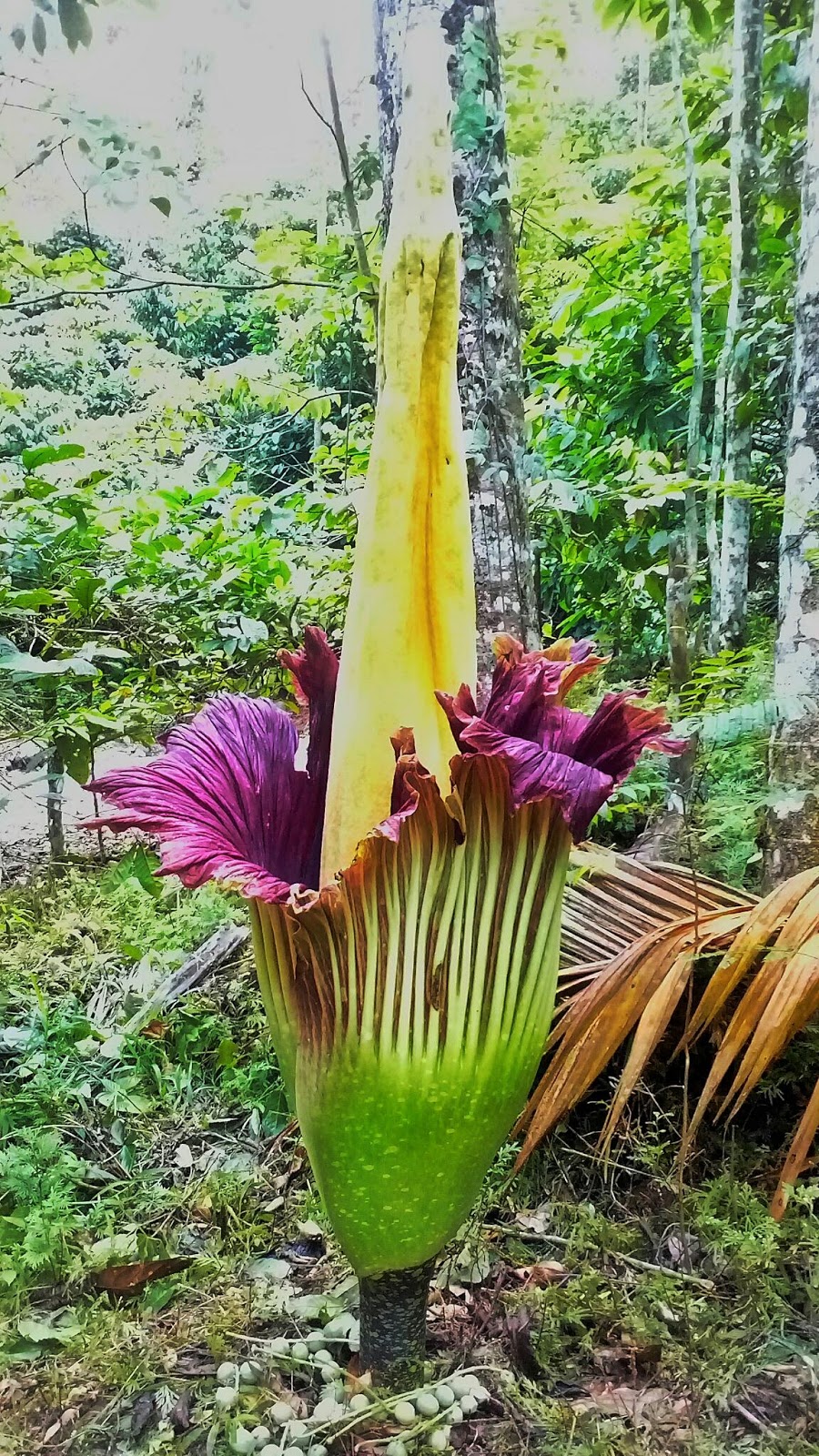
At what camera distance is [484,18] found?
0.98 metres

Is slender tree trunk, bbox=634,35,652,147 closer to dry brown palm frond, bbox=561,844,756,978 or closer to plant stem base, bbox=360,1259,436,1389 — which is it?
dry brown palm frond, bbox=561,844,756,978

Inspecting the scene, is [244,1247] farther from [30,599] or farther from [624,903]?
[30,599]

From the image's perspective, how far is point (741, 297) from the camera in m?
1.16

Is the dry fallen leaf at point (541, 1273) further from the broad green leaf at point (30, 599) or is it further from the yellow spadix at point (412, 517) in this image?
the broad green leaf at point (30, 599)

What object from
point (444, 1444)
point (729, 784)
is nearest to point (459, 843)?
point (444, 1444)

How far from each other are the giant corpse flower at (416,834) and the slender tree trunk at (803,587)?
47cm

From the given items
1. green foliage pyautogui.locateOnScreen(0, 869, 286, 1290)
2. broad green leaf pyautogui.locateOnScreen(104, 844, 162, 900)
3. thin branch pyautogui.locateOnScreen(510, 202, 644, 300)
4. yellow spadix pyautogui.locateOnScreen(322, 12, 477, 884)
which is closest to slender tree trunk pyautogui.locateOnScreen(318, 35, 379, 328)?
thin branch pyautogui.locateOnScreen(510, 202, 644, 300)

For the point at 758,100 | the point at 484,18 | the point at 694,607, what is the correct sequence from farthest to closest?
the point at 694,607 < the point at 758,100 < the point at 484,18

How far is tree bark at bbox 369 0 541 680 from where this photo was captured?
3.17ft

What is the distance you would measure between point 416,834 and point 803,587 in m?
0.71

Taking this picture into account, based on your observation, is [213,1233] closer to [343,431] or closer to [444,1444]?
[444,1444]

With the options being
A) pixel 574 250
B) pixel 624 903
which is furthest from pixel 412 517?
pixel 574 250

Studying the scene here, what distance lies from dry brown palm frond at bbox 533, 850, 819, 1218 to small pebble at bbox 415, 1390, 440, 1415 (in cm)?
23

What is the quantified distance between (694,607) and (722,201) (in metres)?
0.50
